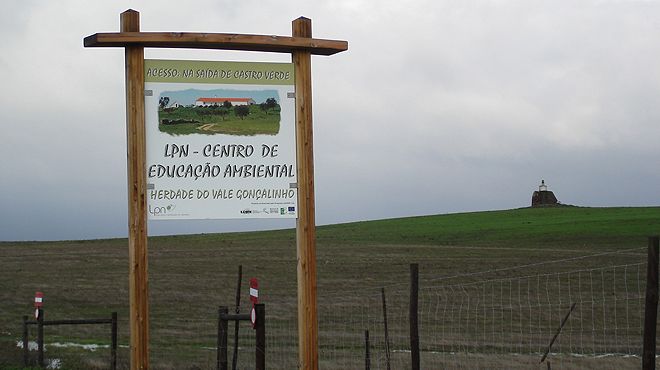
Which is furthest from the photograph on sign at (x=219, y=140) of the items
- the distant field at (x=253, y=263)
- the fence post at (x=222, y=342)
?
the distant field at (x=253, y=263)

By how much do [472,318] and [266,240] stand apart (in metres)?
40.8

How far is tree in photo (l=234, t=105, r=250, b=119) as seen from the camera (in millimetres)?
11086

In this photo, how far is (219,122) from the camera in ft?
36.2

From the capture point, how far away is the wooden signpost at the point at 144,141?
1074cm

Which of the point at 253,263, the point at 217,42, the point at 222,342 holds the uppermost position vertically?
the point at 217,42

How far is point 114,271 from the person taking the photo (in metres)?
41.6

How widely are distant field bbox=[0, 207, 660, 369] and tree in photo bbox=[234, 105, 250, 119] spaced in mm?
7142

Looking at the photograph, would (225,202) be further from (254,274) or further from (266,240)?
(266,240)

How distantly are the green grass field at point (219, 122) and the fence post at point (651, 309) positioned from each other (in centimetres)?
430

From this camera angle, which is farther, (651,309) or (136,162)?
(136,162)

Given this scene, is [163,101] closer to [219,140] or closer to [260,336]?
[219,140]

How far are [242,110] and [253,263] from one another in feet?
109

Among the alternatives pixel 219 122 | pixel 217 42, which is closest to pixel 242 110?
pixel 219 122

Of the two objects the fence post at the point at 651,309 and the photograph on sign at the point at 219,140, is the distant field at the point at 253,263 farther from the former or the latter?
the fence post at the point at 651,309
